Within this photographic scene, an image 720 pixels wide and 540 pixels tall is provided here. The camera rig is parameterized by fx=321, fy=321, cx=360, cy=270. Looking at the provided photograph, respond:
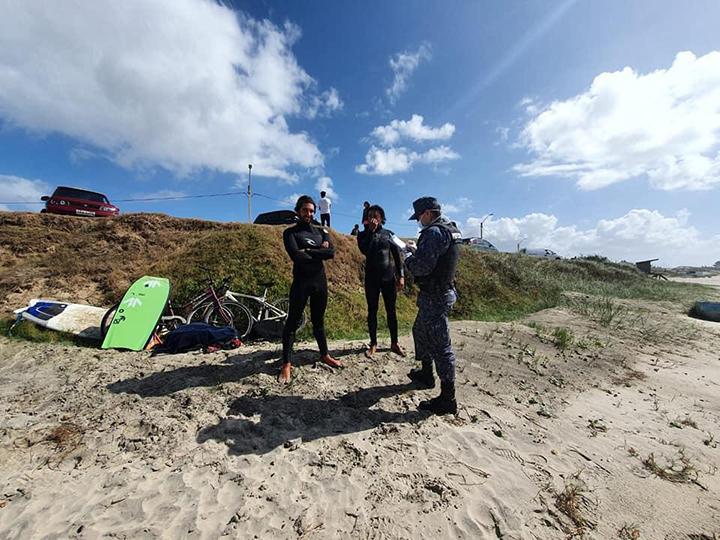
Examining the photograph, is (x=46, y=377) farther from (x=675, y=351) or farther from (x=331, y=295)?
(x=675, y=351)

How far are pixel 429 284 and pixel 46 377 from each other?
578 centimetres

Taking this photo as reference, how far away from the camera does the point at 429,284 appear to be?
392 centimetres

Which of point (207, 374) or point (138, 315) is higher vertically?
point (138, 315)

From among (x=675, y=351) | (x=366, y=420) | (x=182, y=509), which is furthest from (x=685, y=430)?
(x=182, y=509)

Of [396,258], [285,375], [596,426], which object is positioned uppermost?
[396,258]

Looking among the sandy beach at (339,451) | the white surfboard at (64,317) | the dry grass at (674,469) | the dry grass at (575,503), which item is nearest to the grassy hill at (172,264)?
the white surfboard at (64,317)

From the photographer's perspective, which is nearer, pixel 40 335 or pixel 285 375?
pixel 285 375

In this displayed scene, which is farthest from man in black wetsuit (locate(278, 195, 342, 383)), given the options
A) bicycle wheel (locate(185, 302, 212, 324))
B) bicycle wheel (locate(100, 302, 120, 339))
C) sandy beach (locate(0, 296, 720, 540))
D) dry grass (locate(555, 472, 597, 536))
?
bicycle wheel (locate(100, 302, 120, 339))

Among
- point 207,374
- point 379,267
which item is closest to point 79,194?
point 207,374

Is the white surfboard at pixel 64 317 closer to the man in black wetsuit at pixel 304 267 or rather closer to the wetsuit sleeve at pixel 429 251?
the man in black wetsuit at pixel 304 267

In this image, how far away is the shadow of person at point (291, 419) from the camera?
11.3ft

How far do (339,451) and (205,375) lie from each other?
2.64 m

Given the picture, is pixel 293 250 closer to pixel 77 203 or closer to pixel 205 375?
pixel 205 375

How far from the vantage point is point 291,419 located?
3.83 metres
